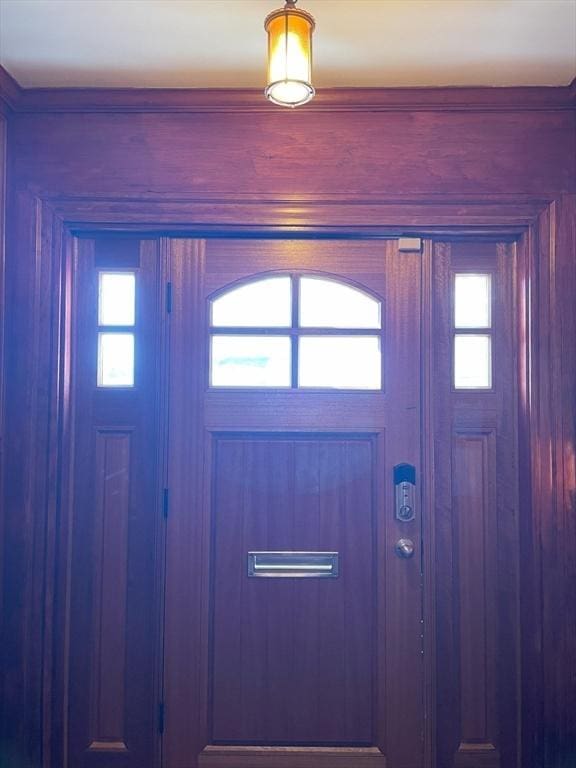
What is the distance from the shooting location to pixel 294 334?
2.30 m

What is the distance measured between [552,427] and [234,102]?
159cm

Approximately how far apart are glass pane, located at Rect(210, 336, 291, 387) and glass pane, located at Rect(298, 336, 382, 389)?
65mm

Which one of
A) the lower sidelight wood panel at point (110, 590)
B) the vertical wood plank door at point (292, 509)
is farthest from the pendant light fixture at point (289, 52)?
the lower sidelight wood panel at point (110, 590)

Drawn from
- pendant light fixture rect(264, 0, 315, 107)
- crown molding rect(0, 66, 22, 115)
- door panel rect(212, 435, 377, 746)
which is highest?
crown molding rect(0, 66, 22, 115)

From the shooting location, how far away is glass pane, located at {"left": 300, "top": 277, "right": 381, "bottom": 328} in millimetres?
2295

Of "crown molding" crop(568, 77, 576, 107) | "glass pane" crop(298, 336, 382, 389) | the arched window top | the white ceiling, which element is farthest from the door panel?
"crown molding" crop(568, 77, 576, 107)

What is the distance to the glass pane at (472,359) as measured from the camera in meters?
2.29

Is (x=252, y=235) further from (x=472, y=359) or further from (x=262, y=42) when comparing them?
(x=472, y=359)

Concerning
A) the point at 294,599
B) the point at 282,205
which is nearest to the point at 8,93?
the point at 282,205

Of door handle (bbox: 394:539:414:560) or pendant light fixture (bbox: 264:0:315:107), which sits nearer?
pendant light fixture (bbox: 264:0:315:107)

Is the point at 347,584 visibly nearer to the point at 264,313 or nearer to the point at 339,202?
the point at 264,313

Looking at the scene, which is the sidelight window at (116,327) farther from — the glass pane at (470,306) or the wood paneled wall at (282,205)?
the glass pane at (470,306)

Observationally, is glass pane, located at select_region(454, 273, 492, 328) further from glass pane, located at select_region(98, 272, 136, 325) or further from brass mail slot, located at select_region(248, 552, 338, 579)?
glass pane, located at select_region(98, 272, 136, 325)

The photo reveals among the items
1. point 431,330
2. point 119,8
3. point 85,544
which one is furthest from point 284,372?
point 119,8
